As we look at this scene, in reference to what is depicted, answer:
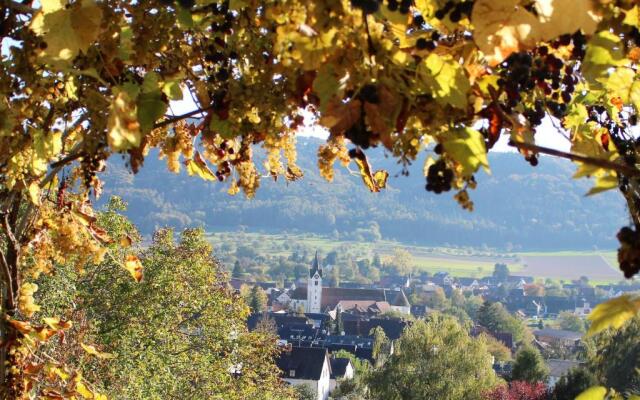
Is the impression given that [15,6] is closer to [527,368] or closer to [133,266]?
[133,266]

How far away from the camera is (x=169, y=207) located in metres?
116

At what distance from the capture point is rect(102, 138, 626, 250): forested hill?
12075 cm

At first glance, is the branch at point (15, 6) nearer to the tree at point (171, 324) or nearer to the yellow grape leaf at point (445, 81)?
the yellow grape leaf at point (445, 81)

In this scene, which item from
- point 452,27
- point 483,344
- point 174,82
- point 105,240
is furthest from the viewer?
point 483,344

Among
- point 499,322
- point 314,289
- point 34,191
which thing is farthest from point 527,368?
point 314,289

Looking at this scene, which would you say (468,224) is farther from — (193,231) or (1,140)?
(1,140)

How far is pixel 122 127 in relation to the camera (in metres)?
0.91

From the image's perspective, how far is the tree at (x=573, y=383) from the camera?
19891 mm

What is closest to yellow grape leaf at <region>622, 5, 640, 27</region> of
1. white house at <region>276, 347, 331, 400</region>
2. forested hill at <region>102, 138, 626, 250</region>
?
white house at <region>276, 347, 331, 400</region>

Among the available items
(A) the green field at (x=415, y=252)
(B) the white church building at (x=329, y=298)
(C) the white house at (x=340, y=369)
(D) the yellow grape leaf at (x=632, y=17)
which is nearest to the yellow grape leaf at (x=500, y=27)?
(D) the yellow grape leaf at (x=632, y=17)

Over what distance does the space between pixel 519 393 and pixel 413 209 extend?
11320 cm

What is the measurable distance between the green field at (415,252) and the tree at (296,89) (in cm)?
12115

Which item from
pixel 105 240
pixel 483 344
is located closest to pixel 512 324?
pixel 483 344

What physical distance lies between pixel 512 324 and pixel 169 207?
223 ft
